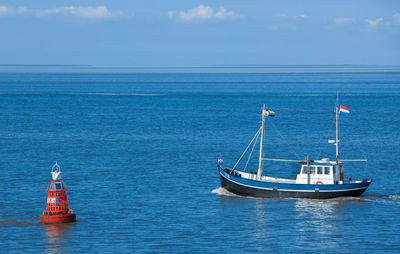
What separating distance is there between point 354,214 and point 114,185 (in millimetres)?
21058

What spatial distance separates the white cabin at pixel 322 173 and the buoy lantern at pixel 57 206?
19.3 metres

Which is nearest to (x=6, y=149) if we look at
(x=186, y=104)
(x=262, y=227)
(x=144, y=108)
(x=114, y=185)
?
(x=114, y=185)

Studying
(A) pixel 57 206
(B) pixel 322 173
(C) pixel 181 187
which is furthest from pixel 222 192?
(A) pixel 57 206

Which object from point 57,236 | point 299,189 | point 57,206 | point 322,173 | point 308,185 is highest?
point 322,173

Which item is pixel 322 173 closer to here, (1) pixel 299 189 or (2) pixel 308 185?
(2) pixel 308 185

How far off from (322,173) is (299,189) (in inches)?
98.8

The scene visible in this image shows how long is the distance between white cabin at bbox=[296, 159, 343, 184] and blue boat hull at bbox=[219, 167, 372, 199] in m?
1.10

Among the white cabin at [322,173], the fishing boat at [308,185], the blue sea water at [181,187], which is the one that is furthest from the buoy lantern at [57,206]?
the white cabin at [322,173]

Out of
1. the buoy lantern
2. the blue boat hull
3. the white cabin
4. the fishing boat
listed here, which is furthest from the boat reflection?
the white cabin

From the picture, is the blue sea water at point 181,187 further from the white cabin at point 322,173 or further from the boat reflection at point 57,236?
the white cabin at point 322,173

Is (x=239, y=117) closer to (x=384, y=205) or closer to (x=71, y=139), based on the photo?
(x=71, y=139)

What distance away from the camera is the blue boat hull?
183ft

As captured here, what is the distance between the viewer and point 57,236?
44.2m

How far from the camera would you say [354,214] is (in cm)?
5159
